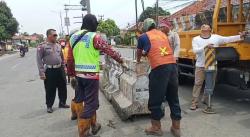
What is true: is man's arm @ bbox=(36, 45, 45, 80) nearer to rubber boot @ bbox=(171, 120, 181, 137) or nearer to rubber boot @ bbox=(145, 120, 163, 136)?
rubber boot @ bbox=(145, 120, 163, 136)

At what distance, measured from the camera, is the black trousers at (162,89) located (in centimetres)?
631

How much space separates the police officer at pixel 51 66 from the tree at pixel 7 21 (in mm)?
59675

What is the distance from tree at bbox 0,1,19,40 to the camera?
2681 inches

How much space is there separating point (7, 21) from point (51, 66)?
63564mm

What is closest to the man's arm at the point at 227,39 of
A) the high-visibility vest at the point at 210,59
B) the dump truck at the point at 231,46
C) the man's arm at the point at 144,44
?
the dump truck at the point at 231,46

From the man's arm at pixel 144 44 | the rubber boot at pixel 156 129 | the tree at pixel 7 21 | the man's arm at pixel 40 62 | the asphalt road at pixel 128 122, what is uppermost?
the tree at pixel 7 21

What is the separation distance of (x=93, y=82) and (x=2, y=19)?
65083mm

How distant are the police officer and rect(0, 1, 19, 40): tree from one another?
59.7 meters

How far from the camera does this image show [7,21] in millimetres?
69562

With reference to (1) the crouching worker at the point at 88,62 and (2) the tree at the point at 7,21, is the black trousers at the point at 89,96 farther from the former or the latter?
(2) the tree at the point at 7,21

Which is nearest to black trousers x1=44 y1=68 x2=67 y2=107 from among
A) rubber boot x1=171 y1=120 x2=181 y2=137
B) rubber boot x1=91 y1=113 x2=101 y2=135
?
rubber boot x1=91 y1=113 x2=101 y2=135

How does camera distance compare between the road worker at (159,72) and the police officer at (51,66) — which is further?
the police officer at (51,66)

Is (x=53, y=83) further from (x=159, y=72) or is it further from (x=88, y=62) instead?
(x=159, y=72)

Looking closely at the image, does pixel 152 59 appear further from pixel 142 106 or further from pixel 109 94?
pixel 109 94
